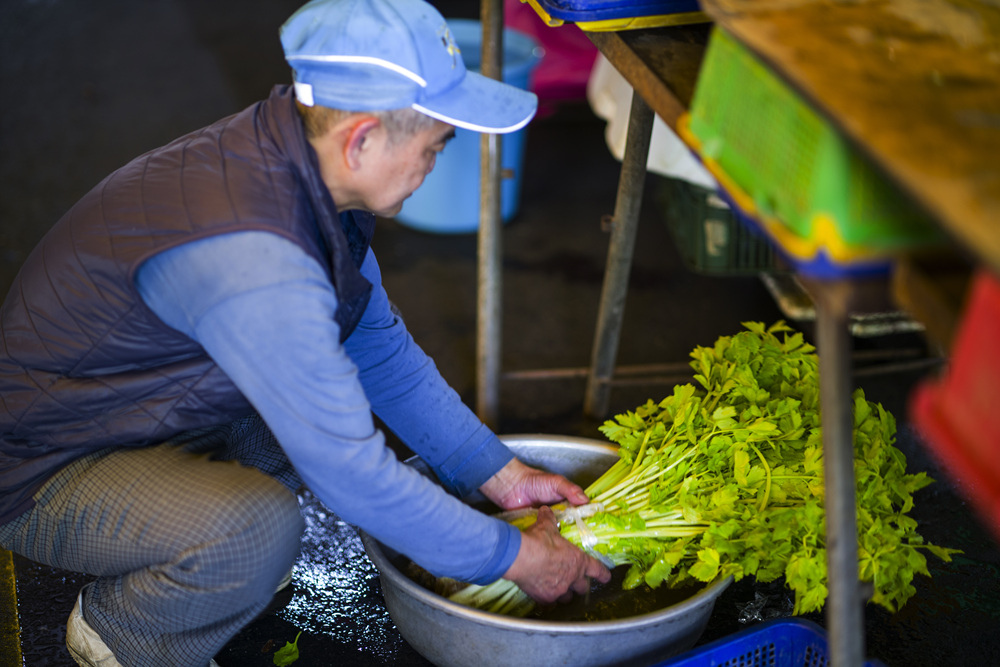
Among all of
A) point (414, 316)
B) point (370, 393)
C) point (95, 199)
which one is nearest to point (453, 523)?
point (370, 393)

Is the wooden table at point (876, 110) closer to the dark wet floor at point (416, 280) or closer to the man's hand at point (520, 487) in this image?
the man's hand at point (520, 487)

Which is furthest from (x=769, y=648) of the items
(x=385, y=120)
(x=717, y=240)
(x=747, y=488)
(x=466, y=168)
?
(x=466, y=168)

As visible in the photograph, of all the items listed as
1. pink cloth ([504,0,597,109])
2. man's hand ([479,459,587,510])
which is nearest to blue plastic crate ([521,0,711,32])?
man's hand ([479,459,587,510])

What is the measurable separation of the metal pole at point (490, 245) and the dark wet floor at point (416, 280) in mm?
178

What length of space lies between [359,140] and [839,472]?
0.90m

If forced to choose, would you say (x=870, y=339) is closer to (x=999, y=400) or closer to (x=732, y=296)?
(x=732, y=296)

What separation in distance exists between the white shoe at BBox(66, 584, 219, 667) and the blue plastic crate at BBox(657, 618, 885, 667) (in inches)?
44.8

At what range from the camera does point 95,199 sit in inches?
61.5

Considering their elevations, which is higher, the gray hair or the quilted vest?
the gray hair

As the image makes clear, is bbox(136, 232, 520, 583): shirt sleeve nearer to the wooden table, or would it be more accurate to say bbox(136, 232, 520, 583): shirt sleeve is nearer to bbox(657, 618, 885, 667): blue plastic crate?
bbox(657, 618, 885, 667): blue plastic crate

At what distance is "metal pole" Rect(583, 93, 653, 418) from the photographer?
7.15 ft

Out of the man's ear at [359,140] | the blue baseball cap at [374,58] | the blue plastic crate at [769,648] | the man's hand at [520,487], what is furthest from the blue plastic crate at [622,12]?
the blue plastic crate at [769,648]

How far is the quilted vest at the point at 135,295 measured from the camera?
142 centimetres

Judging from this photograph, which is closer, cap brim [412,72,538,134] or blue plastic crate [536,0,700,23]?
cap brim [412,72,538,134]
